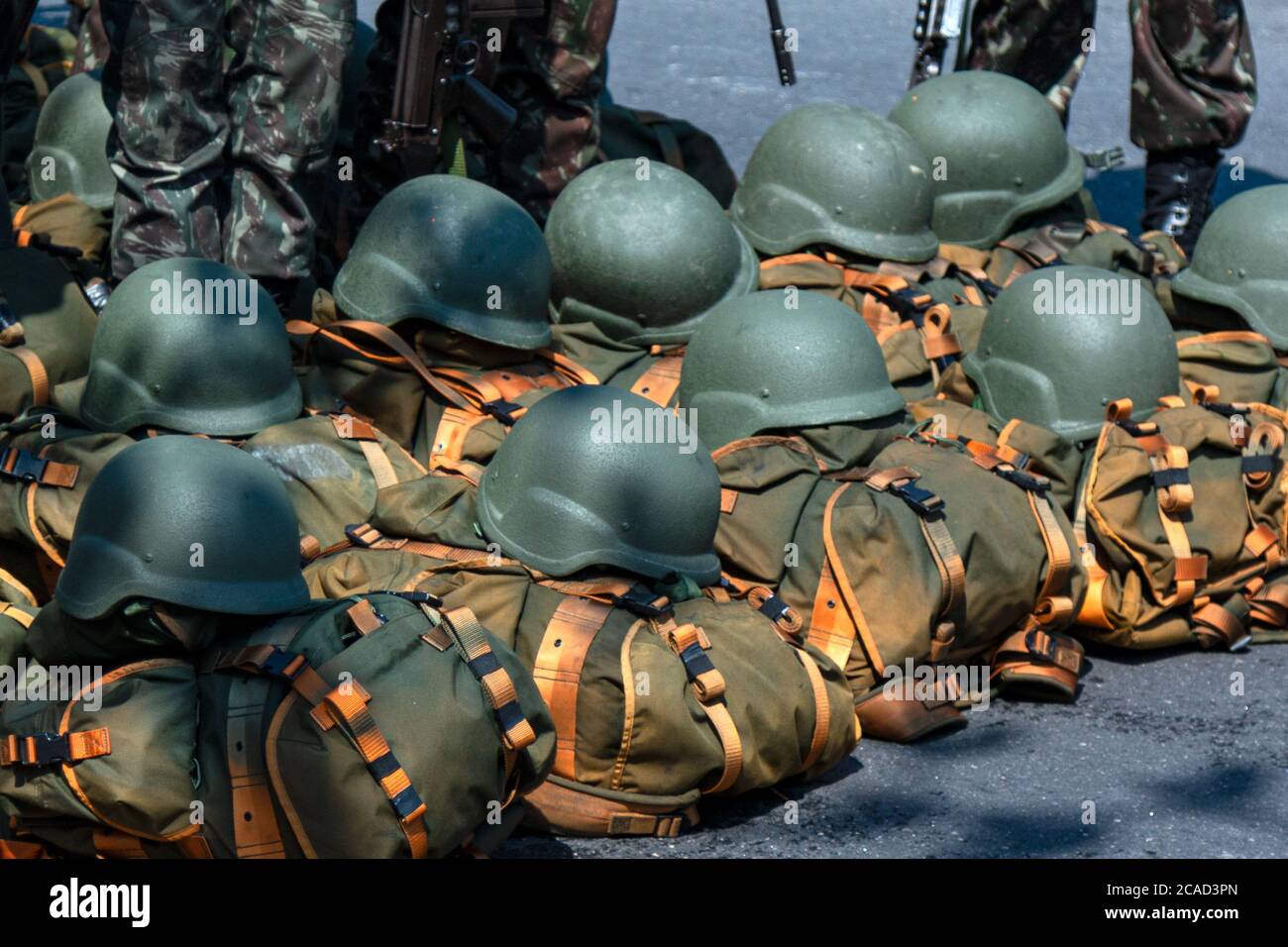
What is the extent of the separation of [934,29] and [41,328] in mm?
4009

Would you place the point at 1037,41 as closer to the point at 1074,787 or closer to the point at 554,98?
the point at 554,98

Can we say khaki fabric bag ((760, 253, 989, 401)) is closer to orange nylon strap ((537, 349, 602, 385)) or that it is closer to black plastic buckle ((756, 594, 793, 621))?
orange nylon strap ((537, 349, 602, 385))

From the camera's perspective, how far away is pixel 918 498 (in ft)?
15.8

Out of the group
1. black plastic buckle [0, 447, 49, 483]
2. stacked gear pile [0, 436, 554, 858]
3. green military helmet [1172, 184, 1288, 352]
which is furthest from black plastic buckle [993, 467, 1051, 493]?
black plastic buckle [0, 447, 49, 483]

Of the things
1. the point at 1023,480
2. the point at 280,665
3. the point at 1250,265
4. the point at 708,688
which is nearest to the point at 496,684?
the point at 280,665

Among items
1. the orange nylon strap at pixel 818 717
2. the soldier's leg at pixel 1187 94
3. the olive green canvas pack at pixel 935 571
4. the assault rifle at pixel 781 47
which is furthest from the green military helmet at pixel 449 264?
the soldier's leg at pixel 1187 94

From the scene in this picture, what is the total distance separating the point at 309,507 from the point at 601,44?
2680 millimetres

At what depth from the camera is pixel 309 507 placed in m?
4.78

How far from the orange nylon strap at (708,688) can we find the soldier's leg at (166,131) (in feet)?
7.14

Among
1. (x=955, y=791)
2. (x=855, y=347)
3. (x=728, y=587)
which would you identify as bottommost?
(x=955, y=791)

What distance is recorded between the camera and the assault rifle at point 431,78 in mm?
6195

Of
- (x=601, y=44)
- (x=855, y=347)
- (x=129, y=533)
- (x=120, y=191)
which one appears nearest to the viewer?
(x=129, y=533)
